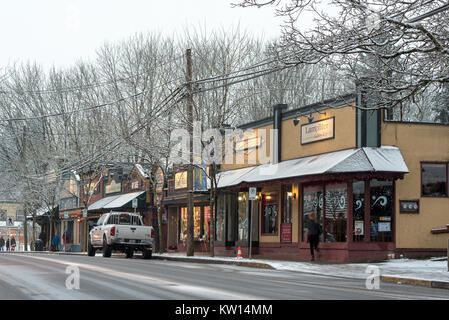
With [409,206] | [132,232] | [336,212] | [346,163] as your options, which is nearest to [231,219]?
[132,232]

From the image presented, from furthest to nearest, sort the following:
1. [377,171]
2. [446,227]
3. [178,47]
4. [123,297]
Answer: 1. [178,47]
2. [446,227]
3. [377,171]
4. [123,297]

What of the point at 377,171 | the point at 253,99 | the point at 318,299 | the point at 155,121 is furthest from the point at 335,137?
the point at 253,99

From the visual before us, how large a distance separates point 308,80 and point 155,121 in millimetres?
19439

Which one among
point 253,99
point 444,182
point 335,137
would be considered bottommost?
point 444,182

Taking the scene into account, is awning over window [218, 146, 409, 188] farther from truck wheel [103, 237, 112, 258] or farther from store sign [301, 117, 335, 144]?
truck wheel [103, 237, 112, 258]

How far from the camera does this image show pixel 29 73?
5234cm

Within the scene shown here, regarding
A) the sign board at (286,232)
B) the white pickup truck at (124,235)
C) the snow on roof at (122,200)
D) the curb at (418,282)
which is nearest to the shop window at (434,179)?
the sign board at (286,232)

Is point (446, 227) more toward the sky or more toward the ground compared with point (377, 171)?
more toward the ground

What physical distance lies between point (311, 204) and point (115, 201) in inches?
887

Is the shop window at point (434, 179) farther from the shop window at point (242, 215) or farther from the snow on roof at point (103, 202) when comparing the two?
the snow on roof at point (103, 202)

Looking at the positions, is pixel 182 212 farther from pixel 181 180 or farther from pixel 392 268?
pixel 392 268

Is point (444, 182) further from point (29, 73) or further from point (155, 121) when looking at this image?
point (29, 73)

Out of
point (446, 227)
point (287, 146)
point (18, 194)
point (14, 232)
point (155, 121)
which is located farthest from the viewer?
point (14, 232)

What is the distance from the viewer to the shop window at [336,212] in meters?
25.9
